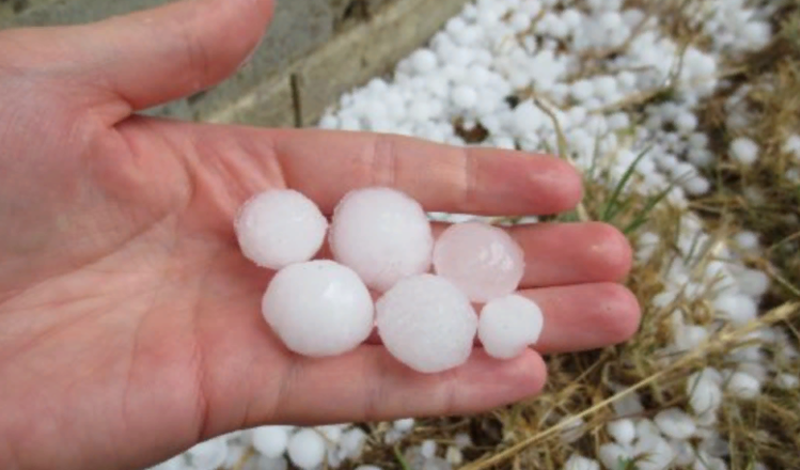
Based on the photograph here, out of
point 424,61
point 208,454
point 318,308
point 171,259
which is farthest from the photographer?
point 424,61

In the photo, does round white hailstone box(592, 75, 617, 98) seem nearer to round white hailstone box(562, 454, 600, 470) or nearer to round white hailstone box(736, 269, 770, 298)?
round white hailstone box(736, 269, 770, 298)

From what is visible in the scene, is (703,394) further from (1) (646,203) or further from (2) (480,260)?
(2) (480,260)

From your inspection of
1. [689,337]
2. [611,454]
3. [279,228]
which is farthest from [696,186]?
[279,228]

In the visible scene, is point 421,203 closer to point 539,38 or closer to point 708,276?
point 708,276

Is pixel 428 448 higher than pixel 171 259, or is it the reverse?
pixel 171 259

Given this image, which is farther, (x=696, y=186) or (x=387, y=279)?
(x=696, y=186)

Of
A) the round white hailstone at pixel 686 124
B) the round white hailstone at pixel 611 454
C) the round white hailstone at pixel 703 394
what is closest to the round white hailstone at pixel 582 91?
the round white hailstone at pixel 686 124

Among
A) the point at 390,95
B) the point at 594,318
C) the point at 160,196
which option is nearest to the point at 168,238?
the point at 160,196
